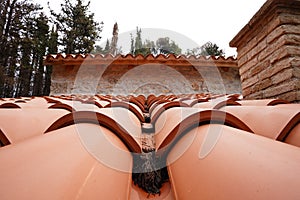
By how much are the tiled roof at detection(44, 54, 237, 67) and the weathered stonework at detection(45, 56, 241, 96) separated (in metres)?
0.02

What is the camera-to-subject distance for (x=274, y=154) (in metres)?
0.48

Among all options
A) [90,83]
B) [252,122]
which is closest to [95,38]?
[90,83]

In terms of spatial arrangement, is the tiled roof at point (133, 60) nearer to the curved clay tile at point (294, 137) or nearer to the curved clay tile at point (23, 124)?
the curved clay tile at point (23, 124)

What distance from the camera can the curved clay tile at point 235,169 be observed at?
0.37 metres

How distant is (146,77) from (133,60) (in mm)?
592

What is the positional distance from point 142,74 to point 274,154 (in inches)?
173

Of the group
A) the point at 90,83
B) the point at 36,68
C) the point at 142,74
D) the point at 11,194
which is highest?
the point at 36,68

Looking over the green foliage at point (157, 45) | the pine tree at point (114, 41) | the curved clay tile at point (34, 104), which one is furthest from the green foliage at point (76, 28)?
the curved clay tile at point (34, 104)

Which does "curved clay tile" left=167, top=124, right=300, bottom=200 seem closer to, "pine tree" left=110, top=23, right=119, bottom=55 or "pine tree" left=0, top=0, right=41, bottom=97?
"pine tree" left=0, top=0, right=41, bottom=97

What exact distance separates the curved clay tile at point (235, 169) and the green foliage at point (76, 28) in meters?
17.1

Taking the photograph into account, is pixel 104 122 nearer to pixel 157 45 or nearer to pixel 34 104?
pixel 34 104

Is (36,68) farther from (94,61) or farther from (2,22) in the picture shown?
(94,61)

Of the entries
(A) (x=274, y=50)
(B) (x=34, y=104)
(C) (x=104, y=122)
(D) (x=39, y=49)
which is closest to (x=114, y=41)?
(D) (x=39, y=49)

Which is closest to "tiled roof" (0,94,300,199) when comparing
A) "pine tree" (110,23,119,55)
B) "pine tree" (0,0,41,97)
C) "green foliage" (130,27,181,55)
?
"pine tree" (0,0,41,97)
